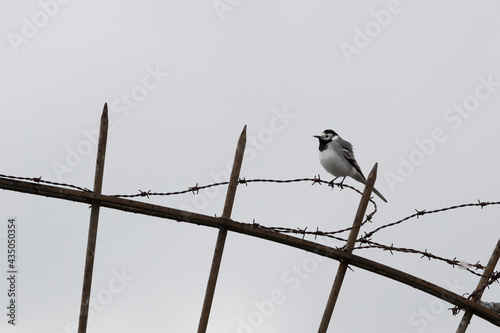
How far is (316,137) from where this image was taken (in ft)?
38.0

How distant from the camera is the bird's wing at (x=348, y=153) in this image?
36.0 ft

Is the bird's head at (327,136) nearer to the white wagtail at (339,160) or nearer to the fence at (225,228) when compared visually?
the white wagtail at (339,160)

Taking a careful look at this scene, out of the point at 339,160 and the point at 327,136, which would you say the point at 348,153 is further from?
the point at 327,136

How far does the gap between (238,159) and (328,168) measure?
6.09 meters

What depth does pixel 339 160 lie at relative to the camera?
10852mm

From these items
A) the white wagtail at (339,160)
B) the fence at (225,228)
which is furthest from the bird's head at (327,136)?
the fence at (225,228)

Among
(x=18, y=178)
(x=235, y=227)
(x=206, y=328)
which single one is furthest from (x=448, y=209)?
(x=18, y=178)

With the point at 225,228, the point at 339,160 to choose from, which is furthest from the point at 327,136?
the point at 225,228

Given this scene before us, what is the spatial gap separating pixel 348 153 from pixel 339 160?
0.30 meters

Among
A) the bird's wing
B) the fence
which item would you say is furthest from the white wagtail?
the fence

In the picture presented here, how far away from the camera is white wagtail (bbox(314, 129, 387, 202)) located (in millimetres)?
10859

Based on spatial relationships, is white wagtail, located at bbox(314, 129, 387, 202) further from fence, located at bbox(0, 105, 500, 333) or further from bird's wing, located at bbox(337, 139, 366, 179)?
fence, located at bbox(0, 105, 500, 333)

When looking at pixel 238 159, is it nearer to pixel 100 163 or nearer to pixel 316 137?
pixel 100 163

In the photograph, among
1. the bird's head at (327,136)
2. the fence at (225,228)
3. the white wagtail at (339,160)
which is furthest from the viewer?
the bird's head at (327,136)
